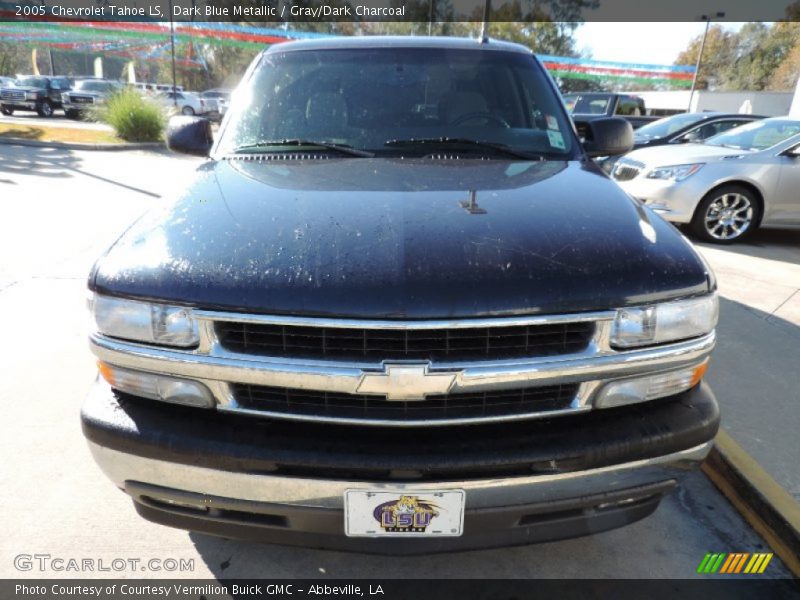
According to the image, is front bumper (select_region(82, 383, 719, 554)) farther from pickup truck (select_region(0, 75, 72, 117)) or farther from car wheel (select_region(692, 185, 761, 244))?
pickup truck (select_region(0, 75, 72, 117))

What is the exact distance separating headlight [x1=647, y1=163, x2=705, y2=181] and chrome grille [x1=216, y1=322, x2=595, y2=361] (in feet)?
19.7

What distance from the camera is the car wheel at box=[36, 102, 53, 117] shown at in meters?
24.2

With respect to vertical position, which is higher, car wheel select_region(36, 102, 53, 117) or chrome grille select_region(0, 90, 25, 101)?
chrome grille select_region(0, 90, 25, 101)

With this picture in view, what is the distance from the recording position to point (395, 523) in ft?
5.26

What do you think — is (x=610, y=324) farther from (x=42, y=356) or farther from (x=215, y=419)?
(x=42, y=356)

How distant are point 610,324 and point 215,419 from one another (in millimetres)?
1139

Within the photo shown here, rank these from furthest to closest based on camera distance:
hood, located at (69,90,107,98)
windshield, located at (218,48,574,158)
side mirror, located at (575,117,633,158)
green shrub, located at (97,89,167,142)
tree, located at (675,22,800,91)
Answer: tree, located at (675,22,800,91), hood, located at (69,90,107,98), green shrub, located at (97,89,167,142), side mirror, located at (575,117,633,158), windshield, located at (218,48,574,158)

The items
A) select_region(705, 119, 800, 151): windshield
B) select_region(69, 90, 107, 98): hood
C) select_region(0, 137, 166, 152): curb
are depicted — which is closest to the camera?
select_region(705, 119, 800, 151): windshield

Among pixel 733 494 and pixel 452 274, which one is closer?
pixel 452 274

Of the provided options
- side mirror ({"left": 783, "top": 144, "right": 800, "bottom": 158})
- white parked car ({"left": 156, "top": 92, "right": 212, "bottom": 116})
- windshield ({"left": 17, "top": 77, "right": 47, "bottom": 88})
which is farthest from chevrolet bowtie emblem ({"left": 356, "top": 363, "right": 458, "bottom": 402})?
white parked car ({"left": 156, "top": 92, "right": 212, "bottom": 116})

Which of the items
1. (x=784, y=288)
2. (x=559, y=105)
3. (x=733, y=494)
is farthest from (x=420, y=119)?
(x=784, y=288)

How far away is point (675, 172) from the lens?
22.4 ft

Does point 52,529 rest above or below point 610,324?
below

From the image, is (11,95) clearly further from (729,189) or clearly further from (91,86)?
(729,189)
